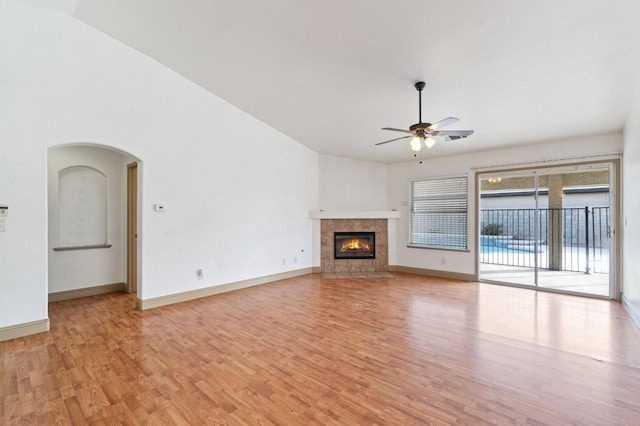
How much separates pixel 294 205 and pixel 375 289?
2.55 metres

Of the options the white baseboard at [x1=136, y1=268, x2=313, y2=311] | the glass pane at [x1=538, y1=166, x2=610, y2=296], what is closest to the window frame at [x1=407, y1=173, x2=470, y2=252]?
the glass pane at [x1=538, y1=166, x2=610, y2=296]

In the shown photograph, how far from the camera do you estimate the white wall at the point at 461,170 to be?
16.3ft

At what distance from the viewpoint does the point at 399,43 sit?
115 inches

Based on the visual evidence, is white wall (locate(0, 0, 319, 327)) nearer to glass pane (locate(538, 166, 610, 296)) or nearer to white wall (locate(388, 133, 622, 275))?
white wall (locate(388, 133, 622, 275))

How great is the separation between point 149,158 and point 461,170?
5.99 meters

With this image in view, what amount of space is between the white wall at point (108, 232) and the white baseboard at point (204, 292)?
1.47m

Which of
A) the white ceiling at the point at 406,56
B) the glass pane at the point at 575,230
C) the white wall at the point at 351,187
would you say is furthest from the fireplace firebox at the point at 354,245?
the glass pane at the point at 575,230

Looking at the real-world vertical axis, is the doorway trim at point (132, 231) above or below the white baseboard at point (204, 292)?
above

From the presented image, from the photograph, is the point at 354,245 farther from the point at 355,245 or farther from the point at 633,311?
the point at 633,311

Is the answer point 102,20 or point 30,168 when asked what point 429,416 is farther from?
point 102,20

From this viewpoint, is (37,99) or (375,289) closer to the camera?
(37,99)

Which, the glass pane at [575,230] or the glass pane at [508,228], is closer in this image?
the glass pane at [575,230]

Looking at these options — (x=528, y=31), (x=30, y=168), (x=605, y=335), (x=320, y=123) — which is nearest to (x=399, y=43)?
(x=528, y=31)

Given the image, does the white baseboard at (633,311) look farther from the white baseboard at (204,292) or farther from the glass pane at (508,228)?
the white baseboard at (204,292)
